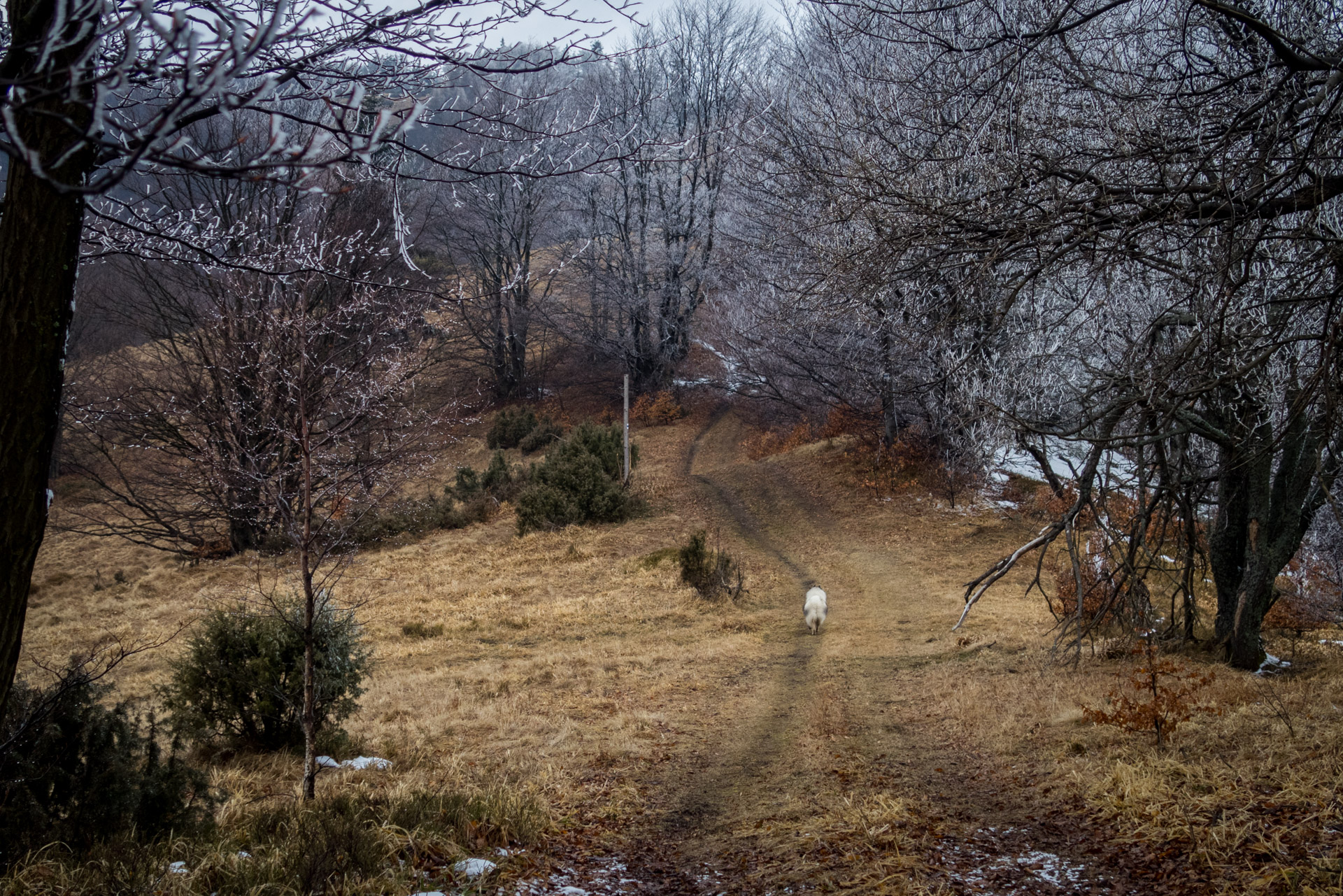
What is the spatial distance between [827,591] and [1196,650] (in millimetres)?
7788

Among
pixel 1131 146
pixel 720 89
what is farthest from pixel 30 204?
pixel 720 89

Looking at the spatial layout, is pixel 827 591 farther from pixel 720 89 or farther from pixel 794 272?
pixel 720 89

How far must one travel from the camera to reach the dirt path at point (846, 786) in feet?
14.3

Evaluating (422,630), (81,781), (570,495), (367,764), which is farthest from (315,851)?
(570,495)

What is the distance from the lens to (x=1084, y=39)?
6043 mm

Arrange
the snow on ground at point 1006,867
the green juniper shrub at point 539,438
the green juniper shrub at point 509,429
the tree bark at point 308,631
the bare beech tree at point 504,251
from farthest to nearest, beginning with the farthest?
1. the bare beech tree at point 504,251
2. the green juniper shrub at point 509,429
3. the green juniper shrub at point 539,438
4. the tree bark at point 308,631
5. the snow on ground at point 1006,867

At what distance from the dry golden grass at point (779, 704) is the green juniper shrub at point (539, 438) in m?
11.6

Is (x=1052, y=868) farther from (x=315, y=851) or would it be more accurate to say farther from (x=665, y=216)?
(x=665, y=216)

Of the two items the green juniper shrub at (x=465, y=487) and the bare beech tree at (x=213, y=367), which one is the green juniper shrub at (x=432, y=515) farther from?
the bare beech tree at (x=213, y=367)

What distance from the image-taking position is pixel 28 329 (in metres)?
2.52

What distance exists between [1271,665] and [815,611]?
19.7ft

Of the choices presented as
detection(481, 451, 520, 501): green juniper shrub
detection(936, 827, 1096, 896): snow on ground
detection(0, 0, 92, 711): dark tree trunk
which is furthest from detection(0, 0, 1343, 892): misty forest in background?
detection(936, 827, 1096, 896): snow on ground

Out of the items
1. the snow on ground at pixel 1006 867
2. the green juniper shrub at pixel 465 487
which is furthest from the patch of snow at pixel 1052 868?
the green juniper shrub at pixel 465 487

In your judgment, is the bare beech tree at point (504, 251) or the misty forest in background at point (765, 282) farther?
the bare beech tree at point (504, 251)
